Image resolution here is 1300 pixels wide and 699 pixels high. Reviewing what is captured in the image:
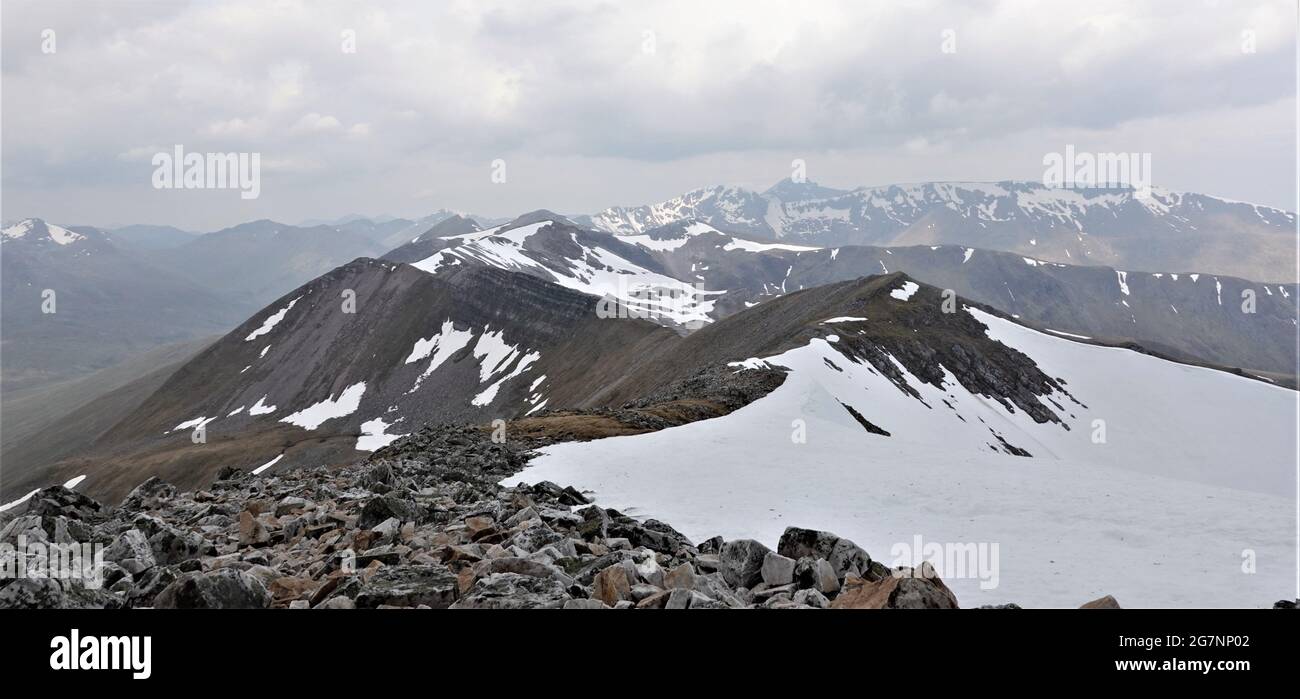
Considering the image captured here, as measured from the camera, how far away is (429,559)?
38.8 feet

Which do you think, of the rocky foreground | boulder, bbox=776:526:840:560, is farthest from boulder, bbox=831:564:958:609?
boulder, bbox=776:526:840:560

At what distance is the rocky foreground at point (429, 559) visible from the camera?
9109 mm

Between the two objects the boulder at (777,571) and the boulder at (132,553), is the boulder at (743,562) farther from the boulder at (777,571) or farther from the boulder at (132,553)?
the boulder at (132,553)

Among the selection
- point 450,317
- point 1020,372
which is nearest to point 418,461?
point 1020,372

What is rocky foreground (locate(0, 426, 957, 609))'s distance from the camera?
29.9 feet

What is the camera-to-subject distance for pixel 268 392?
520ft

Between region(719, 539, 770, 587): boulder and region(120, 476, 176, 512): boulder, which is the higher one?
region(719, 539, 770, 587): boulder

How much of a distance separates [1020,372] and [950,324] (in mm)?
10598

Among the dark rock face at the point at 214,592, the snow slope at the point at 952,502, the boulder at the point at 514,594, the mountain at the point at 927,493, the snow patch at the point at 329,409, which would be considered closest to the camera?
the dark rock face at the point at 214,592

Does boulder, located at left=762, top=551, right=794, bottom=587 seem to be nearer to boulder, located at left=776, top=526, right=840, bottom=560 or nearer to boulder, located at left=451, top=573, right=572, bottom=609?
boulder, located at left=776, top=526, right=840, bottom=560

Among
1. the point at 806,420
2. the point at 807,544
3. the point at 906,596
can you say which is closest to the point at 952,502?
the point at 807,544

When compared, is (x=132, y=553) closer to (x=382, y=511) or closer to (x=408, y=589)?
(x=382, y=511)

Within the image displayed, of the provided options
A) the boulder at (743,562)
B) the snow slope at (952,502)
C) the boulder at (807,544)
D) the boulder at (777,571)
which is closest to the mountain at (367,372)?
the snow slope at (952,502)
